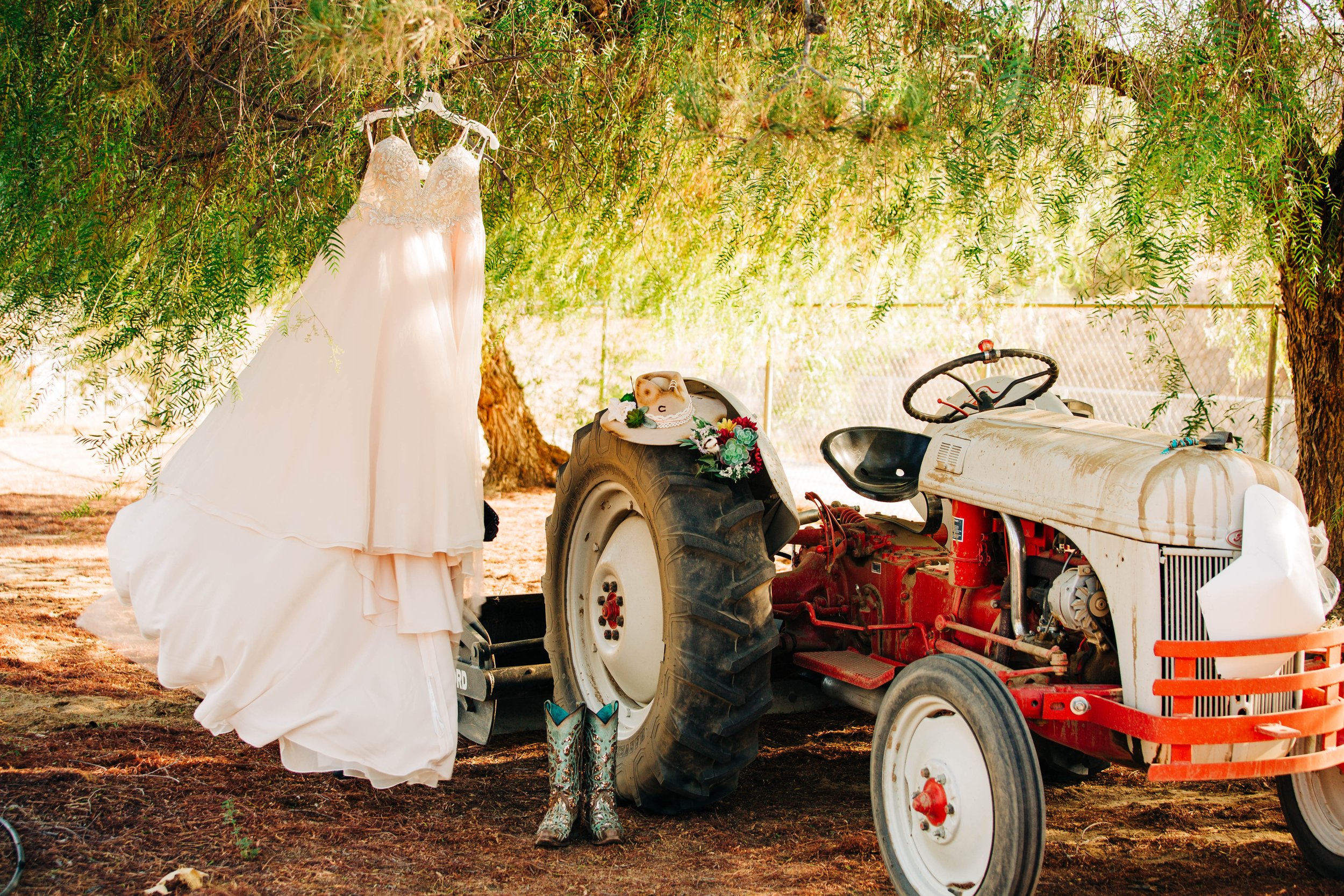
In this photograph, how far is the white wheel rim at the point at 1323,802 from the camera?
2957mm

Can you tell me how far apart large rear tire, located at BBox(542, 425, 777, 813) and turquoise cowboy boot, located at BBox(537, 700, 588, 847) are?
195 mm

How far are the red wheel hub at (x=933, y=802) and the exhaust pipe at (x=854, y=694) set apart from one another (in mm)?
566

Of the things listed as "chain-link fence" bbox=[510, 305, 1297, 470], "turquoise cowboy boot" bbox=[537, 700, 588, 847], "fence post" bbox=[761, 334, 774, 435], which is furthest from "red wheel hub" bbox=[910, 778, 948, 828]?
"fence post" bbox=[761, 334, 774, 435]

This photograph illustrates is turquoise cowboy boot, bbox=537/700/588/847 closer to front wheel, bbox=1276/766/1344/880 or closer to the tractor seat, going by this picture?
the tractor seat

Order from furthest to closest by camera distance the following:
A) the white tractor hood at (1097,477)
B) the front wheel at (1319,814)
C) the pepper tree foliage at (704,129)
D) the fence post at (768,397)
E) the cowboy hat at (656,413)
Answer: the fence post at (768,397) < the cowboy hat at (656,413) < the pepper tree foliage at (704,129) < the front wheel at (1319,814) < the white tractor hood at (1097,477)

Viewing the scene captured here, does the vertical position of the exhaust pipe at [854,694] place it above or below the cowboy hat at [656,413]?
below

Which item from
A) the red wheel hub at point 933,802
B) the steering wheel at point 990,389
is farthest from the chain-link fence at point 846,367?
the red wheel hub at point 933,802

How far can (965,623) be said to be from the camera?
3.28 meters

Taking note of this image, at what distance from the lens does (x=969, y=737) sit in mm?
2648

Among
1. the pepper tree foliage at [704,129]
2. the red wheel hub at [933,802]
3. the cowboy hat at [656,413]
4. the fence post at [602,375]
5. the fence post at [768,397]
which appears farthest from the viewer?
the fence post at [768,397]

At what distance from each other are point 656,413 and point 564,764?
1.12m

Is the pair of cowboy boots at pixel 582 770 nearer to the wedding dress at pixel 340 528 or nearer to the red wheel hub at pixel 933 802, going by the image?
the wedding dress at pixel 340 528

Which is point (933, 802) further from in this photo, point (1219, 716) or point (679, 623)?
point (679, 623)

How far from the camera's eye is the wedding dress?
3432 millimetres
